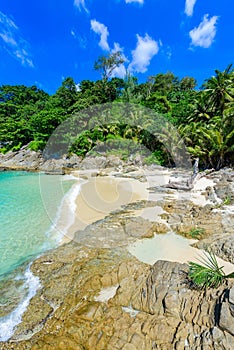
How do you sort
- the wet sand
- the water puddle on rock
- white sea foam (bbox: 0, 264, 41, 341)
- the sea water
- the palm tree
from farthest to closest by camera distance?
1. the palm tree
2. the wet sand
3. the water puddle on rock
4. the sea water
5. white sea foam (bbox: 0, 264, 41, 341)

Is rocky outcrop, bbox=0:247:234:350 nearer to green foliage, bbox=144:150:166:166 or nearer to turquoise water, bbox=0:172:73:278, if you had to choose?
turquoise water, bbox=0:172:73:278

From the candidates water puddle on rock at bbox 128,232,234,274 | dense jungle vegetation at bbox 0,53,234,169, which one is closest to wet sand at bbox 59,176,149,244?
water puddle on rock at bbox 128,232,234,274

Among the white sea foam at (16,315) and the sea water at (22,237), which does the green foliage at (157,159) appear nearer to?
the sea water at (22,237)

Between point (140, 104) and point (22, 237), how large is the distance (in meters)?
30.1

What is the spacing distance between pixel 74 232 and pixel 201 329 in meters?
6.02

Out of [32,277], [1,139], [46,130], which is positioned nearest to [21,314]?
[32,277]

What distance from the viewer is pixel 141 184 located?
16.7 metres

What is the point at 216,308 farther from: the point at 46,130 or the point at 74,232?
the point at 46,130

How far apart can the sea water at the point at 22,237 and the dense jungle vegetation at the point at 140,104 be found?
48.6 ft

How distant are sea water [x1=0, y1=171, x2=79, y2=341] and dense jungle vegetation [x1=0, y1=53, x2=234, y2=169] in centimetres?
1482

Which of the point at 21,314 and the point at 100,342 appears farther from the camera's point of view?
the point at 21,314

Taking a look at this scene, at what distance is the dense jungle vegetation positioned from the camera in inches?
810

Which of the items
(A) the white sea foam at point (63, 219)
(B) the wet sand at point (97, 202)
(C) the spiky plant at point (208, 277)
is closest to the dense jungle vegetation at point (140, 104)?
(B) the wet sand at point (97, 202)

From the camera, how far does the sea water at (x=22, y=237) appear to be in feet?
15.3
